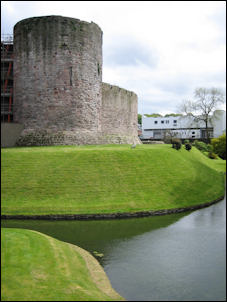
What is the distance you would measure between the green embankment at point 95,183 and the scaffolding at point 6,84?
10005mm

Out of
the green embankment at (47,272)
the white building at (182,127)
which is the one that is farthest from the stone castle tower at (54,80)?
the white building at (182,127)

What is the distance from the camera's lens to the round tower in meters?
38.3

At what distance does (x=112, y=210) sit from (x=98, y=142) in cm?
1806

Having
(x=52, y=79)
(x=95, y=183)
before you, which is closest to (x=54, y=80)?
(x=52, y=79)

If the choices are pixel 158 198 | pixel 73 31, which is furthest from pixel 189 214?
pixel 73 31

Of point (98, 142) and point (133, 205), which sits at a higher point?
point (98, 142)

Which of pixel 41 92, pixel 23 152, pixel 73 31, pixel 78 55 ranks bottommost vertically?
pixel 23 152

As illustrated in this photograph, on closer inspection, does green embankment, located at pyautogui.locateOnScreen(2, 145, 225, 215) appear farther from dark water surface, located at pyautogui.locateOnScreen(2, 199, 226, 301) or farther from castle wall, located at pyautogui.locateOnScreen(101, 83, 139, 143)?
castle wall, located at pyautogui.locateOnScreen(101, 83, 139, 143)

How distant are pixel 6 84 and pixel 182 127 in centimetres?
6964

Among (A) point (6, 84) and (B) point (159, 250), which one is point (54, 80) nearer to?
(A) point (6, 84)

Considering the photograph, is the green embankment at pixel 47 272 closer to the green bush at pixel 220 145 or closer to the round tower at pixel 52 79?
the round tower at pixel 52 79

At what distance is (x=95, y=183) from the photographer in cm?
2820

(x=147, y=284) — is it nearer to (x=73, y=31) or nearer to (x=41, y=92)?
(x=41, y=92)

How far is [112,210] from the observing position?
81.7 ft
